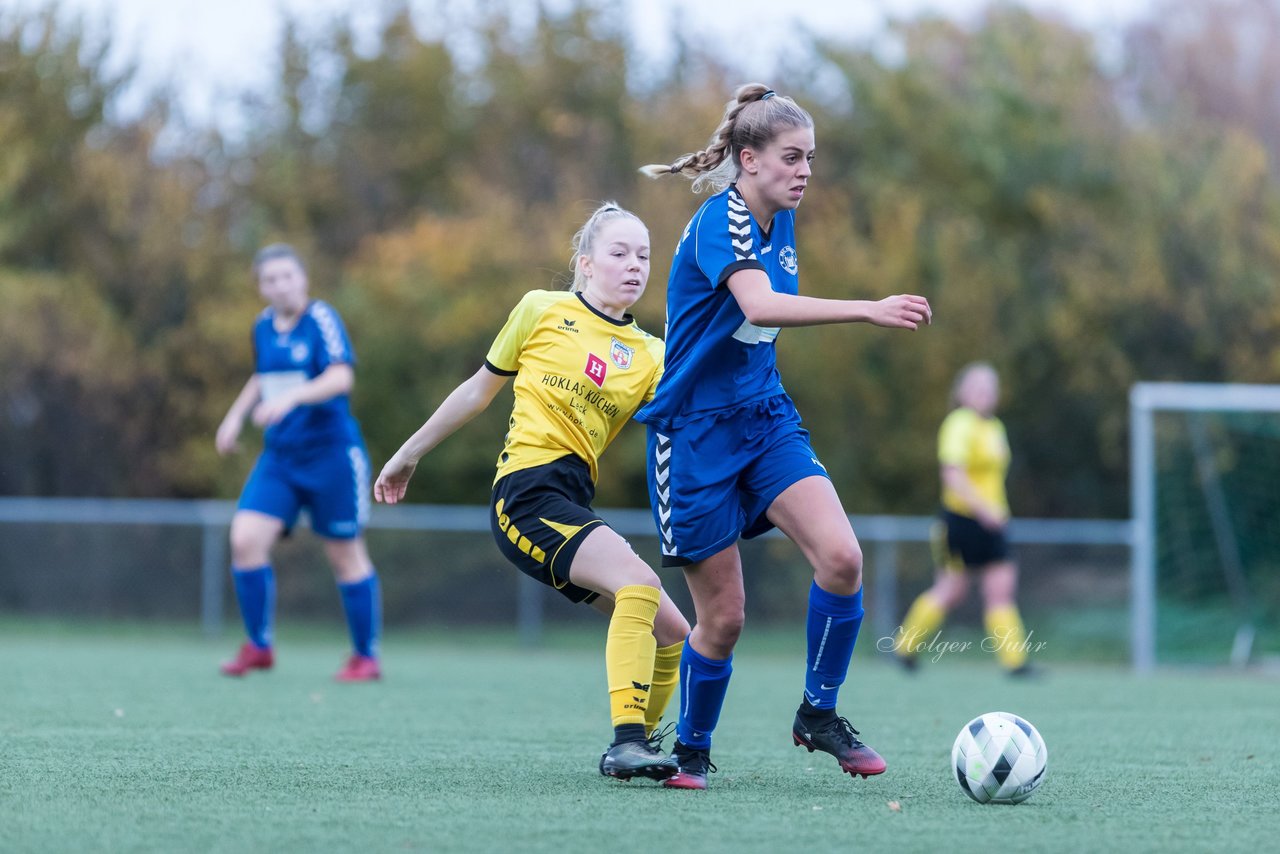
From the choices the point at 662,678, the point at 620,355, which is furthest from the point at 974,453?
the point at 620,355

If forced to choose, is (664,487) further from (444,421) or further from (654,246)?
(654,246)

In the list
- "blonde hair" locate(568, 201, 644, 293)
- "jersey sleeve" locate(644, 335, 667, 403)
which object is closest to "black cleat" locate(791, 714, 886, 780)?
"jersey sleeve" locate(644, 335, 667, 403)

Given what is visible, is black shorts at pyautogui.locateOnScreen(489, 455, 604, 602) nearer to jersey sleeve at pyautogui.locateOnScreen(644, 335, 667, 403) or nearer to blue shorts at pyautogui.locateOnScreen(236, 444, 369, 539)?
jersey sleeve at pyautogui.locateOnScreen(644, 335, 667, 403)

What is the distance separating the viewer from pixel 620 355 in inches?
193

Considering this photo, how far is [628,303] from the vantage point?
491cm

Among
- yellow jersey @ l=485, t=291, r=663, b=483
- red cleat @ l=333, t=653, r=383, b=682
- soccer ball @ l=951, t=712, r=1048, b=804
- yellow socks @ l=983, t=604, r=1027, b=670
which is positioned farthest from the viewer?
yellow socks @ l=983, t=604, r=1027, b=670

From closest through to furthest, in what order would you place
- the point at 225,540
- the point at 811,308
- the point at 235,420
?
1. the point at 811,308
2. the point at 235,420
3. the point at 225,540

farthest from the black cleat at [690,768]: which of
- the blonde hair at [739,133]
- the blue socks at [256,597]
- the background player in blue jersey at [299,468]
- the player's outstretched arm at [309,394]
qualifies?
the blue socks at [256,597]

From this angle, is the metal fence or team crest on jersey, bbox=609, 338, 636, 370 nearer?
team crest on jersey, bbox=609, 338, 636, 370

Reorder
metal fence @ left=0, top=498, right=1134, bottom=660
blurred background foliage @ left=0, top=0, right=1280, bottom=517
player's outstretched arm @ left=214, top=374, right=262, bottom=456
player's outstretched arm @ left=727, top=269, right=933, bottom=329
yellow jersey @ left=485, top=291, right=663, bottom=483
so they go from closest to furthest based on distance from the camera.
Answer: player's outstretched arm @ left=727, top=269, right=933, bottom=329 → yellow jersey @ left=485, top=291, right=663, bottom=483 → player's outstretched arm @ left=214, top=374, right=262, bottom=456 → metal fence @ left=0, top=498, right=1134, bottom=660 → blurred background foliage @ left=0, top=0, right=1280, bottom=517

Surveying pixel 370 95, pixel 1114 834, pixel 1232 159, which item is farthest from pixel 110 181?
pixel 1114 834

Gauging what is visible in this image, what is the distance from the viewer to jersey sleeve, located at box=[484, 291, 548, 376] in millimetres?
4902

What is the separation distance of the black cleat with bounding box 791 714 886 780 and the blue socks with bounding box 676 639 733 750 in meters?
0.25

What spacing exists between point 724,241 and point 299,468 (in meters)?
4.42
